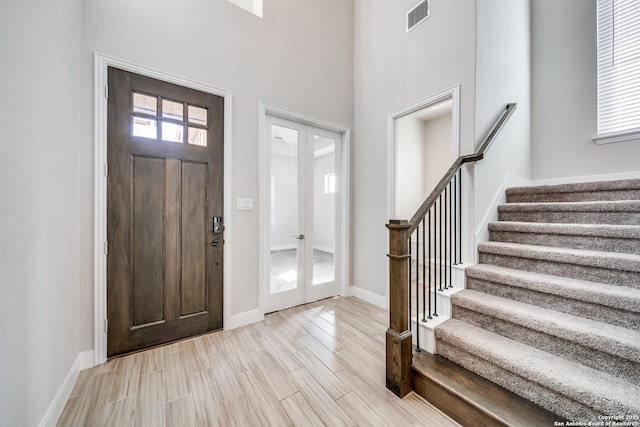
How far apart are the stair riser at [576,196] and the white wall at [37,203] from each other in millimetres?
3843

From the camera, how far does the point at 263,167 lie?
8.50ft

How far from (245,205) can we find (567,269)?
2.79m

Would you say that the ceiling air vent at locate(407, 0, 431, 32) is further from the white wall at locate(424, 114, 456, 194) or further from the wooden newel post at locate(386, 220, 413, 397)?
the wooden newel post at locate(386, 220, 413, 397)

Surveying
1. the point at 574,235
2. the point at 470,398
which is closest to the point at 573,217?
the point at 574,235

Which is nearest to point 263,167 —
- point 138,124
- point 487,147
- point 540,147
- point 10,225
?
point 138,124

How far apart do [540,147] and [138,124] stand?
4.64 meters

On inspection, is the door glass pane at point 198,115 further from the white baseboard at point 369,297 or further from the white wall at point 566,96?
the white wall at point 566,96

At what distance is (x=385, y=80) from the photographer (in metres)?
2.96

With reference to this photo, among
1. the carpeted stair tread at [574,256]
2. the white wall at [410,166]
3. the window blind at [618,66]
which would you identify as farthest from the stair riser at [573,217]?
the white wall at [410,166]

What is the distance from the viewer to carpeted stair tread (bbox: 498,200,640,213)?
5.64 ft

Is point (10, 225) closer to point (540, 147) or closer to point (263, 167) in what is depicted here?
point (263, 167)

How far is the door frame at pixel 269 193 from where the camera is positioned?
258cm

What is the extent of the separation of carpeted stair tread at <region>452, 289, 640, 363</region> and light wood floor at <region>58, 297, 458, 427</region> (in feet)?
2.43

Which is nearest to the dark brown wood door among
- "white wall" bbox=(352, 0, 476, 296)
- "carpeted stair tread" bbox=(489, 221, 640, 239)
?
"white wall" bbox=(352, 0, 476, 296)
